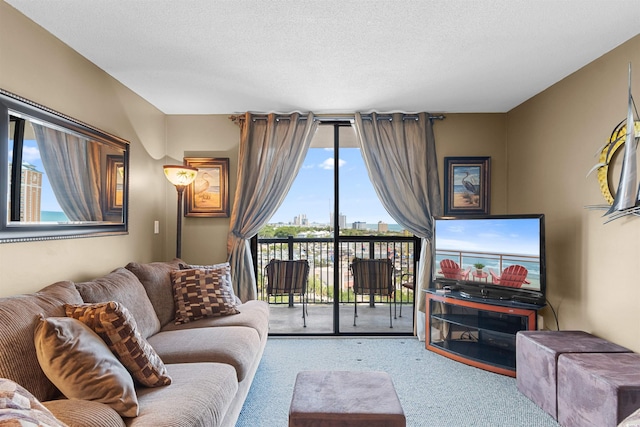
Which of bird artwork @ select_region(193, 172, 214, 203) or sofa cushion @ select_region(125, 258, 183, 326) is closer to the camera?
sofa cushion @ select_region(125, 258, 183, 326)

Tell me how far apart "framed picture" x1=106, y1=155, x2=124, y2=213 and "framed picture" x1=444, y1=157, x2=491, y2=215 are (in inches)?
129

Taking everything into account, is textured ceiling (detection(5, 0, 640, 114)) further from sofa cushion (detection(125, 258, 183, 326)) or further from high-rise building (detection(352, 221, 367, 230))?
sofa cushion (detection(125, 258, 183, 326))

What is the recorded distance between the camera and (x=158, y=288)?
119 inches

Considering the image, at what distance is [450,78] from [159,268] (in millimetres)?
2931

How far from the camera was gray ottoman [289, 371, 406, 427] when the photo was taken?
175cm

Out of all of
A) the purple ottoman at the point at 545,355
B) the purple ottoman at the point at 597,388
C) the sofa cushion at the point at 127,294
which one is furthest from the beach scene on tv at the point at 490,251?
the sofa cushion at the point at 127,294

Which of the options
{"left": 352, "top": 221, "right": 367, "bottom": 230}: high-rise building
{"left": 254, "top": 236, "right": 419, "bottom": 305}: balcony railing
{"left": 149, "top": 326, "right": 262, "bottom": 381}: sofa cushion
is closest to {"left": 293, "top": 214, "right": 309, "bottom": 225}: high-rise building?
{"left": 254, "top": 236, "right": 419, "bottom": 305}: balcony railing

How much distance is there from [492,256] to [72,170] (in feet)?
11.3

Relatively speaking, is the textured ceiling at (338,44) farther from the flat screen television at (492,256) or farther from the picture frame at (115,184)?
the flat screen television at (492,256)

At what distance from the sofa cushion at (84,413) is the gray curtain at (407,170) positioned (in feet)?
10.5

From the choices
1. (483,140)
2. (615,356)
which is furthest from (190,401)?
(483,140)

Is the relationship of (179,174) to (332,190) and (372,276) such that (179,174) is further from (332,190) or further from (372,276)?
(372,276)

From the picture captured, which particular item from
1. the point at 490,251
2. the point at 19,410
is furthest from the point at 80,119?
the point at 490,251

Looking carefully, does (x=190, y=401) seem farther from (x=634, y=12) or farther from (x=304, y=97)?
(x=634, y=12)
